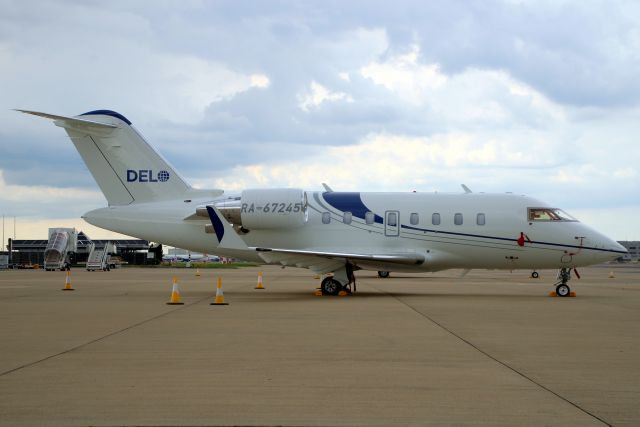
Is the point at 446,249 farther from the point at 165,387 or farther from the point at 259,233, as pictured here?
the point at 165,387

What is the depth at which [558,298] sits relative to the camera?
843 inches

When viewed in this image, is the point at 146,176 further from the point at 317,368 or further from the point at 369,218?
the point at 317,368

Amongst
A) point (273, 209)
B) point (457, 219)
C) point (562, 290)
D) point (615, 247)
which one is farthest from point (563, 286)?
point (273, 209)

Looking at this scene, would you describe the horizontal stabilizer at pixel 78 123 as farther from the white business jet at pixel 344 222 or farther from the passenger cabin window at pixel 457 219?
the passenger cabin window at pixel 457 219

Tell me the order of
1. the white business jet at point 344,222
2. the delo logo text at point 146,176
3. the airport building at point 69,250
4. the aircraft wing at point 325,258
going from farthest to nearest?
the airport building at point 69,250 → the delo logo text at point 146,176 → the white business jet at point 344,222 → the aircraft wing at point 325,258

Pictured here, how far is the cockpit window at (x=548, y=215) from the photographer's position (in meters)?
22.2

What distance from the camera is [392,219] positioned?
73.0 feet

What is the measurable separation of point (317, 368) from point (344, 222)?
14.1 metres

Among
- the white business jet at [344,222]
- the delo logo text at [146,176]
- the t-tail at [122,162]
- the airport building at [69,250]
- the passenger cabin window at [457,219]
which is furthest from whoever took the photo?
the airport building at [69,250]

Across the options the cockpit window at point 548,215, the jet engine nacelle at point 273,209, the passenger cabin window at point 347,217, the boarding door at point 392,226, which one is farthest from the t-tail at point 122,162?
the cockpit window at point 548,215

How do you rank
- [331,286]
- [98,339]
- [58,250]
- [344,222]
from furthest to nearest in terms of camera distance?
[58,250], [344,222], [331,286], [98,339]

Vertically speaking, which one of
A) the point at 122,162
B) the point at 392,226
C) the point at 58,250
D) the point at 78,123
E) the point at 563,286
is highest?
the point at 78,123

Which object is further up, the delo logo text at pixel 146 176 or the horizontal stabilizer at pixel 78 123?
the horizontal stabilizer at pixel 78 123

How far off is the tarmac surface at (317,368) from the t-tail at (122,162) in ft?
25.0
